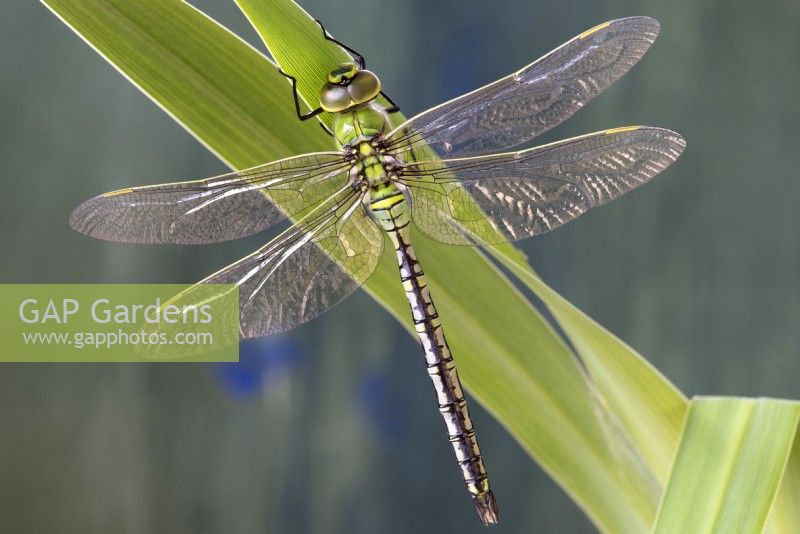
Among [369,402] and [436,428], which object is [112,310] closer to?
[369,402]

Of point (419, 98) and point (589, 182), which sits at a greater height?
point (419, 98)

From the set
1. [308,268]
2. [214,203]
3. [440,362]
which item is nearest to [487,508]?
[440,362]

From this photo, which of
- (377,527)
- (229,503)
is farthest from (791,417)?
(229,503)

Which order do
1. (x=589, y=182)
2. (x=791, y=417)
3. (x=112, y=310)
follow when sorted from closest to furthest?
(x=791, y=417)
(x=589, y=182)
(x=112, y=310)

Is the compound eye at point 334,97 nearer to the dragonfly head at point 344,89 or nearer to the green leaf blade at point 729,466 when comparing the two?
the dragonfly head at point 344,89

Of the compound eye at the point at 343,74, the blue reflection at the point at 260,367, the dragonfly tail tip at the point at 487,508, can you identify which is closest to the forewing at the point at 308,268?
the compound eye at the point at 343,74

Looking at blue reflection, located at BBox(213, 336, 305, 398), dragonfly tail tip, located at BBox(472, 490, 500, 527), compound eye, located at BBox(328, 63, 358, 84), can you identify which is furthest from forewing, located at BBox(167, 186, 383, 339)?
blue reflection, located at BBox(213, 336, 305, 398)
